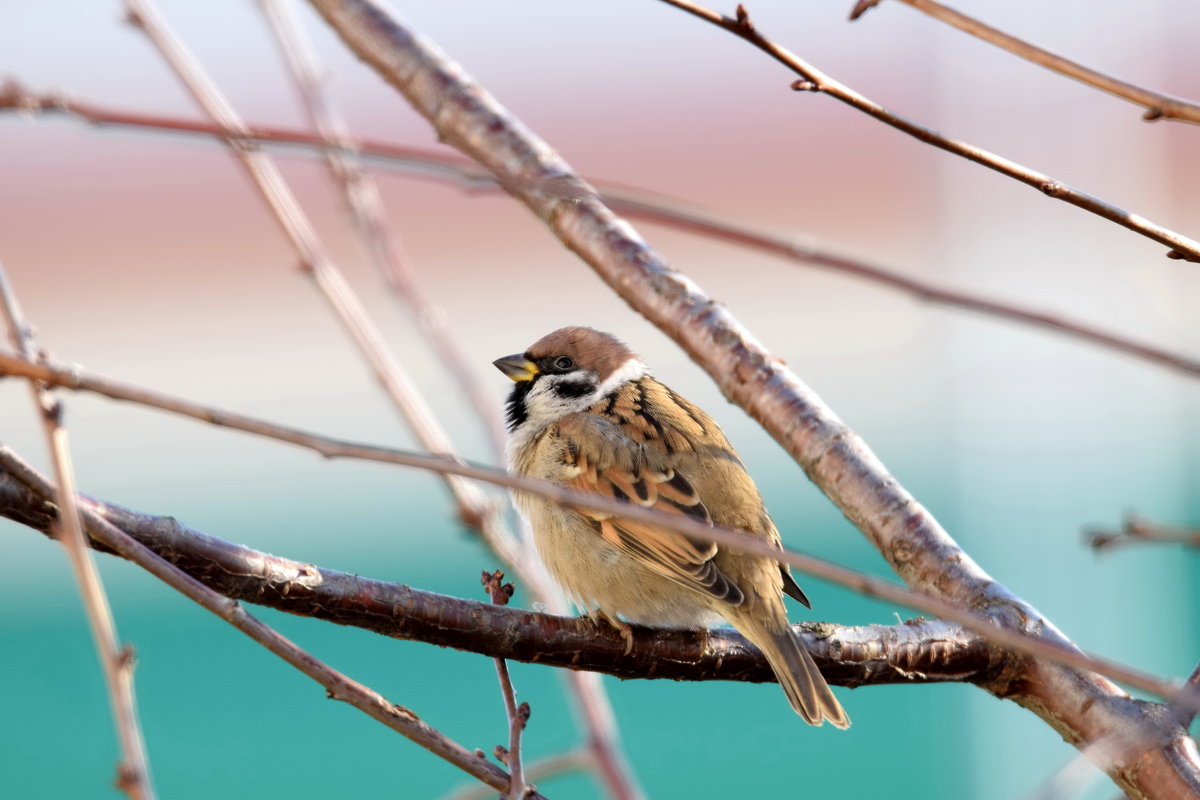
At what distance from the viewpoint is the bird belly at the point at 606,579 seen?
2.35 m

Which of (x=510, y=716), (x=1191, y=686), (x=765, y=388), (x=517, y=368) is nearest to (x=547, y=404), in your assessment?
(x=517, y=368)

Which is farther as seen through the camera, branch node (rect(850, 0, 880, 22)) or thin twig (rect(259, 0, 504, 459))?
thin twig (rect(259, 0, 504, 459))

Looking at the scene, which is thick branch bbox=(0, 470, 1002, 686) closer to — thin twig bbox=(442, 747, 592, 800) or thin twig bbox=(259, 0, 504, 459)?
thin twig bbox=(442, 747, 592, 800)

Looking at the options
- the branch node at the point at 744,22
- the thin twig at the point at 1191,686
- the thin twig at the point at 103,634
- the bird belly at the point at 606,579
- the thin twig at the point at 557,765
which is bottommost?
the thin twig at the point at 1191,686

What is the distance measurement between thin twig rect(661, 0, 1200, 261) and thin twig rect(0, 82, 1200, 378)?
10cm

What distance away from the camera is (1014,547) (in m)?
6.35

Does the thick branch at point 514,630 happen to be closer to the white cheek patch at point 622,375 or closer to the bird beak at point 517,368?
the white cheek patch at point 622,375

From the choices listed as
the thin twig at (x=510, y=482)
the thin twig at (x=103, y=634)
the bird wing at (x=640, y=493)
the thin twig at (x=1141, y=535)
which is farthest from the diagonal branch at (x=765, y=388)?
the thin twig at (x=103, y=634)

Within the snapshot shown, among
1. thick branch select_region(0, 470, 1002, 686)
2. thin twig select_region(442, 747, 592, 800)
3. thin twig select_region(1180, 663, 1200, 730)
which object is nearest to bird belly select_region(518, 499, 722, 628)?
thick branch select_region(0, 470, 1002, 686)

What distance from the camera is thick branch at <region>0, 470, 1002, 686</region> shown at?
1.48 metres

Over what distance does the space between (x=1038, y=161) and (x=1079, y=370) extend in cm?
115

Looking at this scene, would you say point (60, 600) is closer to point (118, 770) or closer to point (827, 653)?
point (827, 653)

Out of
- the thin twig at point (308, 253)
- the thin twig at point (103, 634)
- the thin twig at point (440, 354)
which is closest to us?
the thin twig at point (103, 634)

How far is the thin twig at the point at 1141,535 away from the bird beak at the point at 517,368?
1.47m
